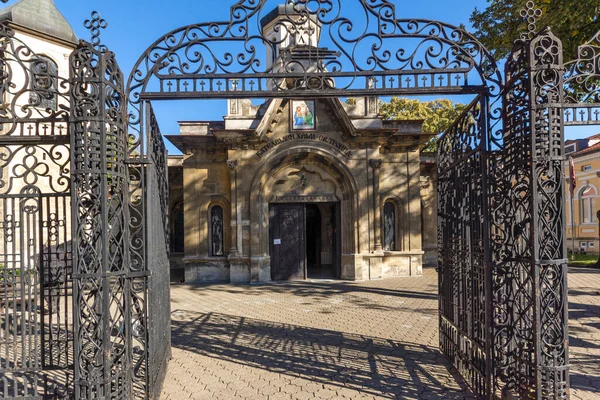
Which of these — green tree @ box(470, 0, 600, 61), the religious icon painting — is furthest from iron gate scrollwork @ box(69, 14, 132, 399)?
the religious icon painting

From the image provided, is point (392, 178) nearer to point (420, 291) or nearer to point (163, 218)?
point (420, 291)

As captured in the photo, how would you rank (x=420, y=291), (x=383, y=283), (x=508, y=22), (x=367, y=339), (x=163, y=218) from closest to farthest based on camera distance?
(x=163, y=218) < (x=367, y=339) < (x=508, y=22) < (x=420, y=291) < (x=383, y=283)

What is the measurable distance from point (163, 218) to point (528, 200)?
16.5 feet

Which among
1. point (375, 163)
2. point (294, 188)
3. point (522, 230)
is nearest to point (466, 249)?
point (522, 230)

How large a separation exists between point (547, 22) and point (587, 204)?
90.9 feet

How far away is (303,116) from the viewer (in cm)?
1619

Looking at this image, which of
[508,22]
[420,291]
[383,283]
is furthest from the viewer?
[383,283]

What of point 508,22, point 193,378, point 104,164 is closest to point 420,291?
point 508,22

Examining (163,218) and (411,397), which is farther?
(163,218)

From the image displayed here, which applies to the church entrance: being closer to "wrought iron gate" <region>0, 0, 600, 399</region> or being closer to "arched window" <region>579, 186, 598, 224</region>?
"wrought iron gate" <region>0, 0, 600, 399</region>

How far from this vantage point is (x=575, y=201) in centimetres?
3092

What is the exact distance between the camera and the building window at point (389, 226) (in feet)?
57.2

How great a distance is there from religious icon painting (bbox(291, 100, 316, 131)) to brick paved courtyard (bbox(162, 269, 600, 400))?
669 centimetres

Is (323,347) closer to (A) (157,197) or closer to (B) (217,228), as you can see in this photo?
(A) (157,197)
